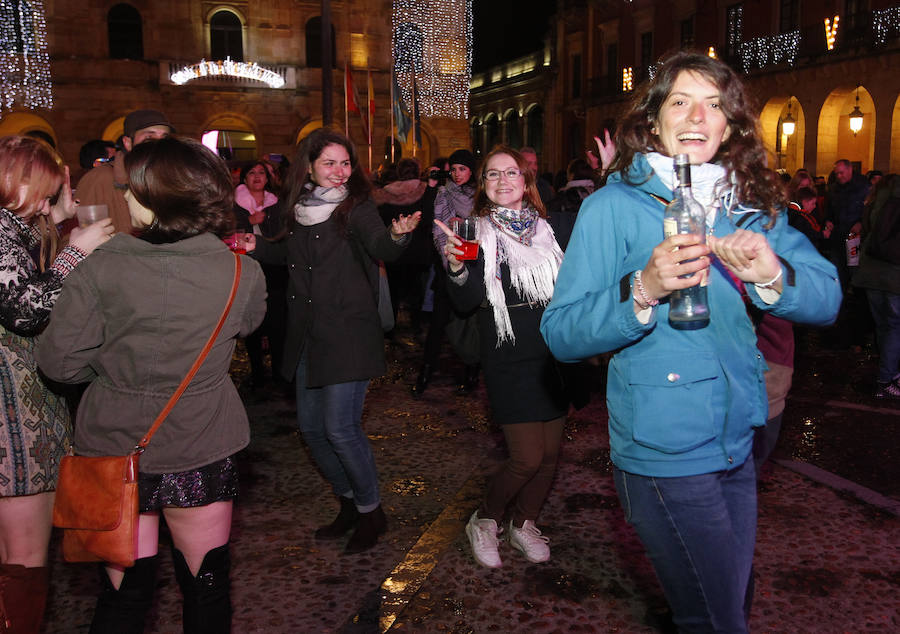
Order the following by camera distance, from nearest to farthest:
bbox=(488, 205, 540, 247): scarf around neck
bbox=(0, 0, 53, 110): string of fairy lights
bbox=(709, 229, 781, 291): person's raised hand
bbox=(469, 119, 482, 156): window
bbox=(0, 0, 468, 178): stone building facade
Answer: bbox=(709, 229, 781, 291): person's raised hand < bbox=(488, 205, 540, 247): scarf around neck < bbox=(0, 0, 53, 110): string of fairy lights < bbox=(0, 0, 468, 178): stone building facade < bbox=(469, 119, 482, 156): window

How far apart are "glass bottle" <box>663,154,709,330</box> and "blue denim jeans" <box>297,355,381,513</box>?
7.38 ft

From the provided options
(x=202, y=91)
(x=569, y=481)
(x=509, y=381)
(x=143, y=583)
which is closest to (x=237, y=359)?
(x=569, y=481)

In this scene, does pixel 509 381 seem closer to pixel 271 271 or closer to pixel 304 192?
pixel 304 192

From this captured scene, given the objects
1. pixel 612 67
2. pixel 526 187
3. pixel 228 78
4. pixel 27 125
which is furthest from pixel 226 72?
pixel 526 187

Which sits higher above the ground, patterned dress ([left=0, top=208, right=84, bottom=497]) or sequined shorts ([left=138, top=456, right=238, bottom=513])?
patterned dress ([left=0, top=208, right=84, bottom=497])

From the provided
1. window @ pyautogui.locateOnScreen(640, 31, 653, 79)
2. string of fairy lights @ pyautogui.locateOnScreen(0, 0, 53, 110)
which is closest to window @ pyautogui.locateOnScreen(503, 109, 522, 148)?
window @ pyautogui.locateOnScreen(640, 31, 653, 79)

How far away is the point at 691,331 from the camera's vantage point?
76.7 inches

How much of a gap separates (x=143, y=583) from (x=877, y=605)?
2.98 m

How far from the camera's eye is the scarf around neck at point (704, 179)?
6.70 feet

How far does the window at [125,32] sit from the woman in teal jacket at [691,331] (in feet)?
95.4

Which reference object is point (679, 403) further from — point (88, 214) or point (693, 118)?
point (88, 214)

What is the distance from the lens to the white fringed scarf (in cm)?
Result: 358

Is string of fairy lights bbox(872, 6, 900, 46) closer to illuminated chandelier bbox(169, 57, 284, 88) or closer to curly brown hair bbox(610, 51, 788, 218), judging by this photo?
illuminated chandelier bbox(169, 57, 284, 88)

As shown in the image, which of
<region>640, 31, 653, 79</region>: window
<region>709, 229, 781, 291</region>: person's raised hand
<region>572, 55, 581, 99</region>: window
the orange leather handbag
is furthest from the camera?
<region>572, 55, 581, 99</region>: window
